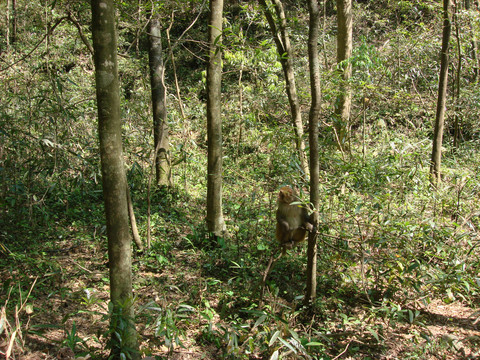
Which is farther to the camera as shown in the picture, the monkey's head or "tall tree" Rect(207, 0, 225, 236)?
"tall tree" Rect(207, 0, 225, 236)

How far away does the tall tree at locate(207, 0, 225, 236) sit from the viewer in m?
4.35

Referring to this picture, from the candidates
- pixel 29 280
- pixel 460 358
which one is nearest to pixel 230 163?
pixel 29 280

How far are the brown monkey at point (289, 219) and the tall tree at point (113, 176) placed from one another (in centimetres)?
169

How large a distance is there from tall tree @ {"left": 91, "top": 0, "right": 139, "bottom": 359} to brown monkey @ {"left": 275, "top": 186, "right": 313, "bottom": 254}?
1685 mm

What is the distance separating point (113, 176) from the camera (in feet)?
7.77

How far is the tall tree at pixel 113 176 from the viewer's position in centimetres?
222

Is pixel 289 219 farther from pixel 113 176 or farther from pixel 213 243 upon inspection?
pixel 113 176

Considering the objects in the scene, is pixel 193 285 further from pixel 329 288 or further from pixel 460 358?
pixel 460 358

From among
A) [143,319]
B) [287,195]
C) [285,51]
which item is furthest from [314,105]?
[143,319]

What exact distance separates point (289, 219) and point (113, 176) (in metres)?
2.03

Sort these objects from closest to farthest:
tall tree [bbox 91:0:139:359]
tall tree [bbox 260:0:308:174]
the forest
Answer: tall tree [bbox 91:0:139:359], the forest, tall tree [bbox 260:0:308:174]

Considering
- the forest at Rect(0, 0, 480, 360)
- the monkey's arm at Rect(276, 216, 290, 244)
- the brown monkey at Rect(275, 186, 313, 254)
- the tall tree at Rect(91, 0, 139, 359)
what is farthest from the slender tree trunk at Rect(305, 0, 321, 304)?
the tall tree at Rect(91, 0, 139, 359)

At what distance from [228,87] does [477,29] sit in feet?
23.2

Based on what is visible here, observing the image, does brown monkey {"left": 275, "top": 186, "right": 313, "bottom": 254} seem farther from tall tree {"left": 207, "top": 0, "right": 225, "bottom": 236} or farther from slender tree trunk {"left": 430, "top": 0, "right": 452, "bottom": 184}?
slender tree trunk {"left": 430, "top": 0, "right": 452, "bottom": 184}
